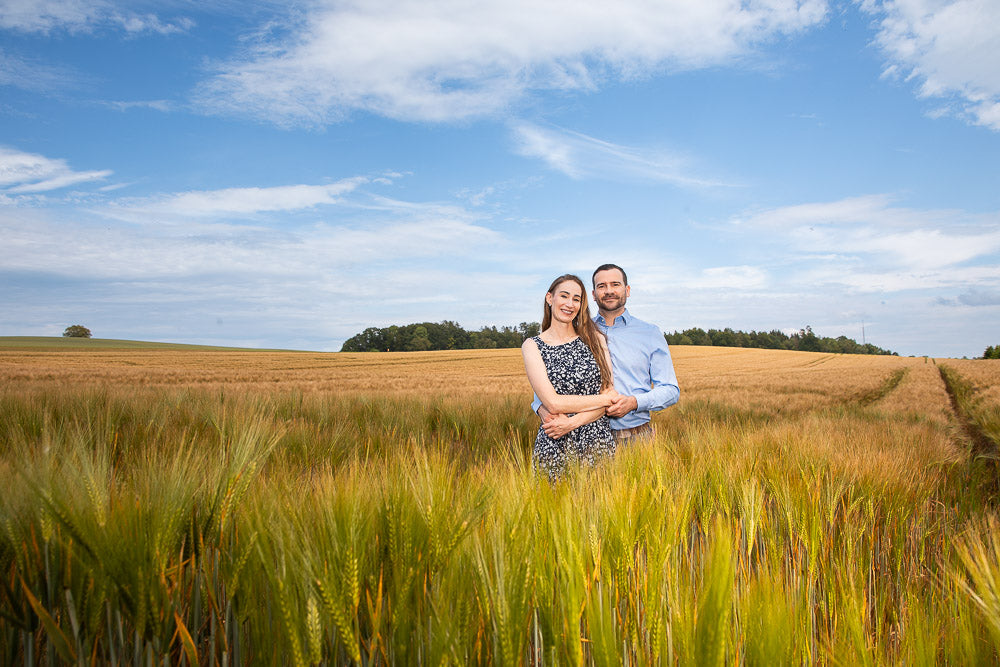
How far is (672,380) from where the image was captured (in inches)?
162

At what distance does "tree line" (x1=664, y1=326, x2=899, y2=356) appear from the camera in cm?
6962

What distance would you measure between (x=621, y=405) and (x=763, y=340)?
3218 inches

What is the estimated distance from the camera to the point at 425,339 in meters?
64.6

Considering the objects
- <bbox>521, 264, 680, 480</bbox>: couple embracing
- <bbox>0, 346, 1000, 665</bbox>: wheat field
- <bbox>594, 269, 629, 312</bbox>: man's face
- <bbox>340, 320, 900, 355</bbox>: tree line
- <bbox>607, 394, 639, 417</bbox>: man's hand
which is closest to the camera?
<bbox>0, 346, 1000, 665</bbox>: wheat field

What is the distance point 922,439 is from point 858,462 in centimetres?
207

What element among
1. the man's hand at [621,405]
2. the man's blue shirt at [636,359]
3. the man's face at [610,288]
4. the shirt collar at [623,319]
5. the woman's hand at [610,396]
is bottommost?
the man's hand at [621,405]

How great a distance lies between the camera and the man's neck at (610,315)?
4.24m

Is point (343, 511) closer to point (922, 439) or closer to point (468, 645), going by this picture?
point (468, 645)

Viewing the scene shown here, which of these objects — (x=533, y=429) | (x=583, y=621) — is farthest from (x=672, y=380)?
(x=583, y=621)

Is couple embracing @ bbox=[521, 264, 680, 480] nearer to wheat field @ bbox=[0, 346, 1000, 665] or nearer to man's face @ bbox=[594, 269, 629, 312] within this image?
man's face @ bbox=[594, 269, 629, 312]

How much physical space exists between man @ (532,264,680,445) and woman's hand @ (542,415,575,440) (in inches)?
22.1

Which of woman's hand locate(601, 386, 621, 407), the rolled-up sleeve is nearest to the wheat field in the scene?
woman's hand locate(601, 386, 621, 407)

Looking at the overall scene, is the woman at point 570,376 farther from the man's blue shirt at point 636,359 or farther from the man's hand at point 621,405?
the man's blue shirt at point 636,359

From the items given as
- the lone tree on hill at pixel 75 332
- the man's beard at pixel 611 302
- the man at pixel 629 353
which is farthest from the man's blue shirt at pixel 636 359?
the lone tree on hill at pixel 75 332
